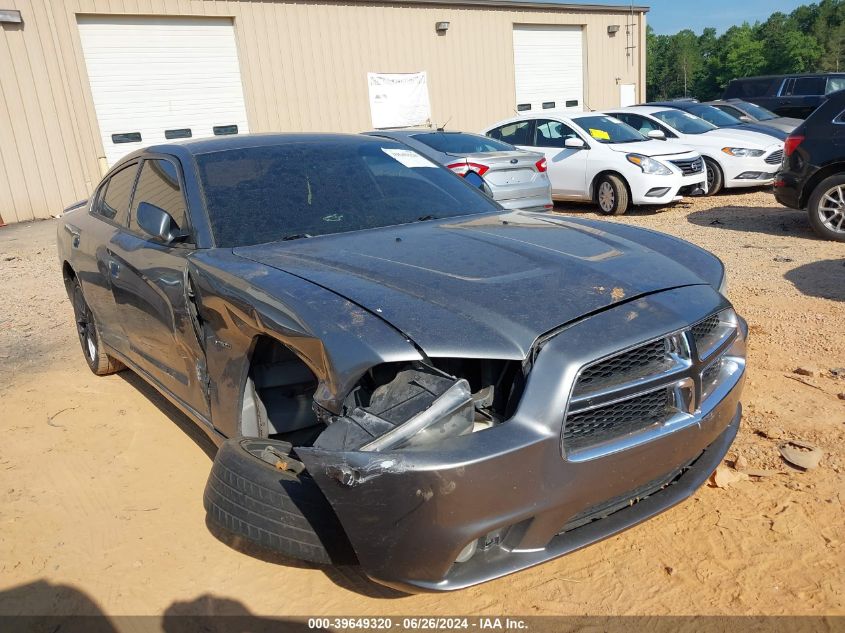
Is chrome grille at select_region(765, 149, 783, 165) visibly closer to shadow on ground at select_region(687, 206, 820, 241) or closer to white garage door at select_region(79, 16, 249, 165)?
shadow on ground at select_region(687, 206, 820, 241)

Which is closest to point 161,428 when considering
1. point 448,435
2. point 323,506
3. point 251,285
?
point 251,285

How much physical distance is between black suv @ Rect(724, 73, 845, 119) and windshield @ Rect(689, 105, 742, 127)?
205 inches

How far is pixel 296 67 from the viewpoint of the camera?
17109mm

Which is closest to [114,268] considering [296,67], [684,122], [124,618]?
[124,618]

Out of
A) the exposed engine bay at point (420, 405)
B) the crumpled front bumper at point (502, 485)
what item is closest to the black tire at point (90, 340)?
the exposed engine bay at point (420, 405)

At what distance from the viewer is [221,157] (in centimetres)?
362

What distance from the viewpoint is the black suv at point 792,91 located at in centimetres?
1733

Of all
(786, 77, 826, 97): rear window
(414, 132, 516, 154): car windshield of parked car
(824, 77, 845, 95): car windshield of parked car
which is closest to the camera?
(414, 132, 516, 154): car windshield of parked car

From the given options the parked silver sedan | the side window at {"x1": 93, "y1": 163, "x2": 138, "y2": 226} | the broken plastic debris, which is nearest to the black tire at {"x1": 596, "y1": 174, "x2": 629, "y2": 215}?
the parked silver sedan

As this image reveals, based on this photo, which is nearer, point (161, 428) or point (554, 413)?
point (554, 413)

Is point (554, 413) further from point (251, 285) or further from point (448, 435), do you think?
point (251, 285)

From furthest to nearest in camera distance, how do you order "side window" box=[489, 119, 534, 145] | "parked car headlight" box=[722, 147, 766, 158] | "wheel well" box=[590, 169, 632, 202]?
"side window" box=[489, 119, 534, 145] < "parked car headlight" box=[722, 147, 766, 158] < "wheel well" box=[590, 169, 632, 202]

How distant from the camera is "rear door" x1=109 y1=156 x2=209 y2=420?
3176 mm

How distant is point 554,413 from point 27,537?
2565mm
